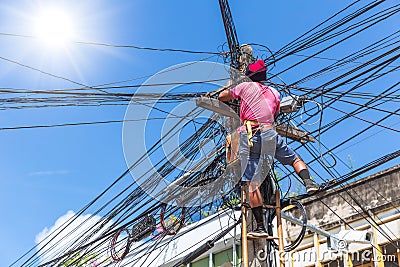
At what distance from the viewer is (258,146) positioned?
6.00m

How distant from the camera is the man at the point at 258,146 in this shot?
593 centimetres

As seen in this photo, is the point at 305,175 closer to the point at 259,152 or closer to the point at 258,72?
the point at 259,152

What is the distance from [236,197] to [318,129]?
130 centimetres

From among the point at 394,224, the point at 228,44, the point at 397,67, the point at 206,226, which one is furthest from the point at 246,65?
the point at 206,226

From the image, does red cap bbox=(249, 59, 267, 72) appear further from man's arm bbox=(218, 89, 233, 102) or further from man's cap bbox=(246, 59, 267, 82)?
man's arm bbox=(218, 89, 233, 102)

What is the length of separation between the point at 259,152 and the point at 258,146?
0.23 ft

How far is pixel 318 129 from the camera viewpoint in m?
6.63

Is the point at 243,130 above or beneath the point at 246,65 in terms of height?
beneath

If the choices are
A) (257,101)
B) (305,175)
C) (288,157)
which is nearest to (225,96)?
(257,101)

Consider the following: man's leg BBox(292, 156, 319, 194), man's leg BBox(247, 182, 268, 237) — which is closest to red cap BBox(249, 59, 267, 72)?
man's leg BBox(292, 156, 319, 194)

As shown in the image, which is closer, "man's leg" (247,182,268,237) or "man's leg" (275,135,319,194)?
"man's leg" (247,182,268,237)

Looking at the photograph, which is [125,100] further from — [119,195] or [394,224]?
[394,224]

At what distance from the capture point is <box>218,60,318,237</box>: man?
593cm

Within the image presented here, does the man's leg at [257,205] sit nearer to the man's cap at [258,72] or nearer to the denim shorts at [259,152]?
the denim shorts at [259,152]
